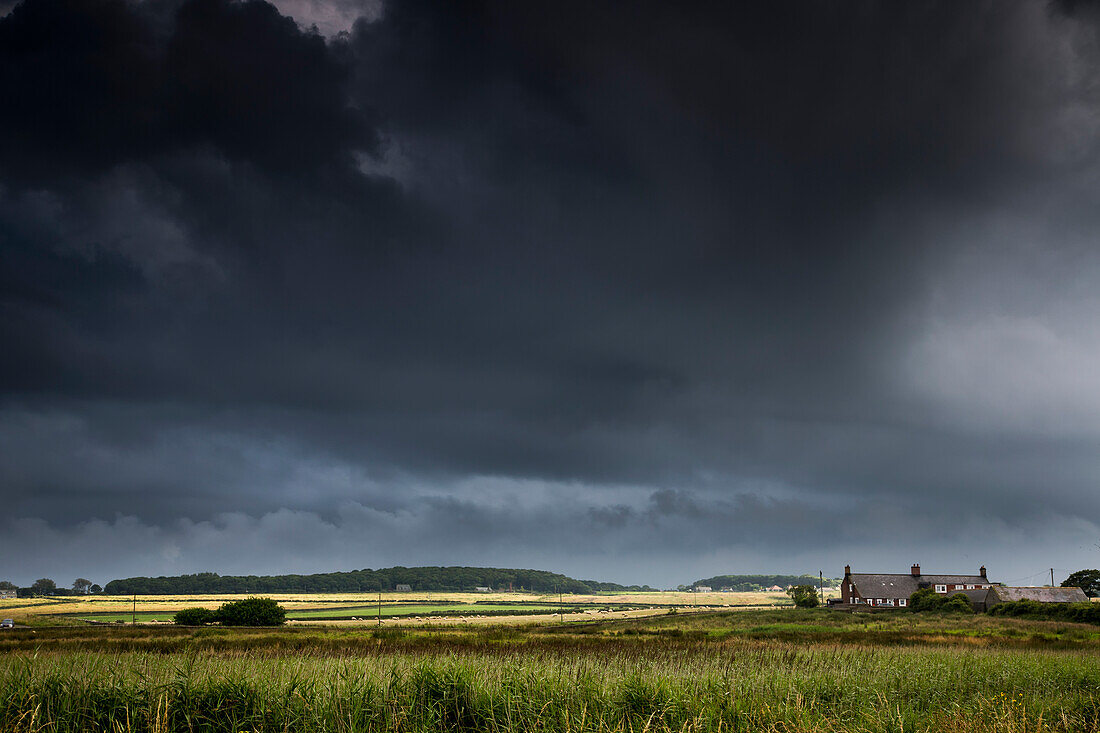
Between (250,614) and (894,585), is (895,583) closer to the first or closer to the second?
(894,585)

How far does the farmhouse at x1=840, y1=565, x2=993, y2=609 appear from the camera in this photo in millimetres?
137125

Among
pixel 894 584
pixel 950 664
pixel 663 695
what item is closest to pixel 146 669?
pixel 663 695

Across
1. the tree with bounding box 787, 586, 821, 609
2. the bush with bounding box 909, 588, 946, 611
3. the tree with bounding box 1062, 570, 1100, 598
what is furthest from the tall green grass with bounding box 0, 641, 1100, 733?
the tree with bounding box 1062, 570, 1100, 598

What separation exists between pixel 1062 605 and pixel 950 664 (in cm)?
7807

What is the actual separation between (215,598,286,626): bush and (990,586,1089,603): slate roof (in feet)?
366

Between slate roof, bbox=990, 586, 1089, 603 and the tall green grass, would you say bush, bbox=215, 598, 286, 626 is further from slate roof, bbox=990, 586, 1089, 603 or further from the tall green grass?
slate roof, bbox=990, 586, 1089, 603

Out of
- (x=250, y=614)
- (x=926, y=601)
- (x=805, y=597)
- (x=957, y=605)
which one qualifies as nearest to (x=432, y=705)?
(x=250, y=614)

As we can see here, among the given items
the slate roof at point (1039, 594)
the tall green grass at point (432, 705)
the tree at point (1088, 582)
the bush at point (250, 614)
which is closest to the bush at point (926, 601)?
the slate roof at point (1039, 594)

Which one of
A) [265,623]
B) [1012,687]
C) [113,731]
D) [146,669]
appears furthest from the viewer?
[265,623]

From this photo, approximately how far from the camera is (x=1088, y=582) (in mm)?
137875

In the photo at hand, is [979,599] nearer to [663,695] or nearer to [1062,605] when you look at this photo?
[1062,605]

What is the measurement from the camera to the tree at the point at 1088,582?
13675 centimetres

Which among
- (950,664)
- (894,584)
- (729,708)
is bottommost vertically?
(894,584)

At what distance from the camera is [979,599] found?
394ft
